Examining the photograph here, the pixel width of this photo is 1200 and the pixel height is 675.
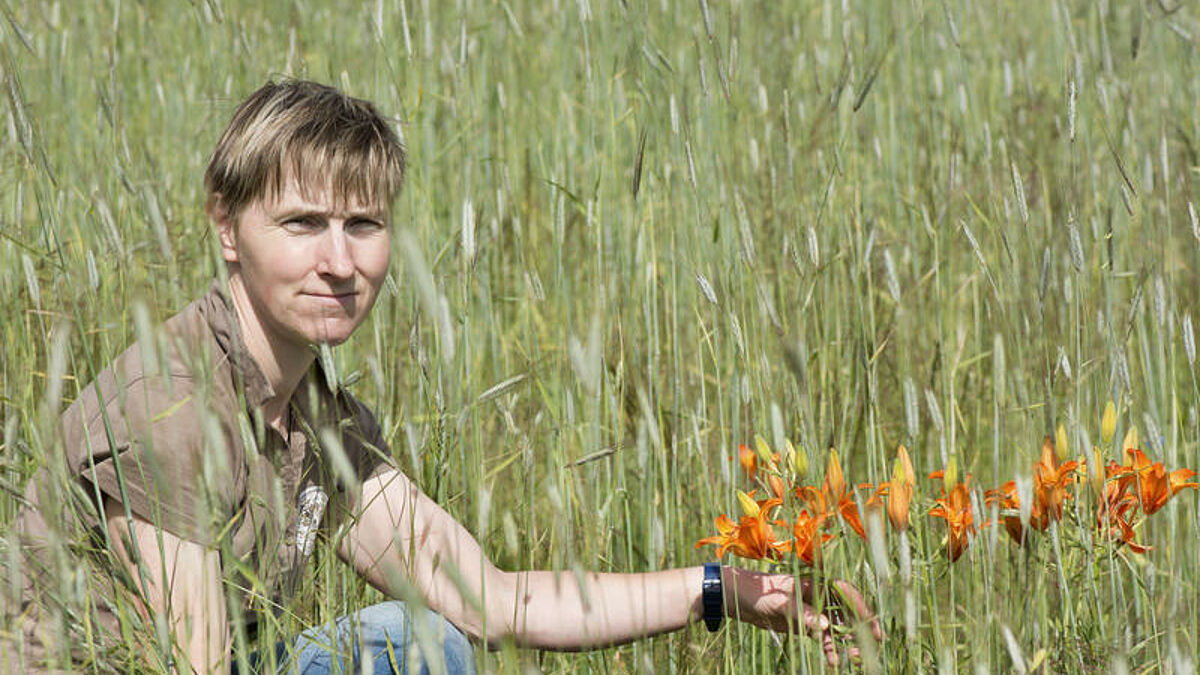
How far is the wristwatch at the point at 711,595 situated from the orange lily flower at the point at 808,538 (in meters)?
0.35

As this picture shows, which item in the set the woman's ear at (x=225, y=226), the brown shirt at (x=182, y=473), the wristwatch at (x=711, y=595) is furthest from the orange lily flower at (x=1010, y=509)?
the woman's ear at (x=225, y=226)

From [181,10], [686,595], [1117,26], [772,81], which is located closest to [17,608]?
[686,595]

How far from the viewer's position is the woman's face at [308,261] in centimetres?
152

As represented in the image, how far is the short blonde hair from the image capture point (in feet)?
5.21

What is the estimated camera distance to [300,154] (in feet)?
5.24

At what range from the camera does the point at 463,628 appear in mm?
1791

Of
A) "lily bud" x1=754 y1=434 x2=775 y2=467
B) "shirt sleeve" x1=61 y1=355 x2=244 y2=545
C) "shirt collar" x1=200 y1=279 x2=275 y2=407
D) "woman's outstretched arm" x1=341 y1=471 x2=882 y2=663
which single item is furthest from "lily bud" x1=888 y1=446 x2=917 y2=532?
"shirt collar" x1=200 y1=279 x2=275 y2=407

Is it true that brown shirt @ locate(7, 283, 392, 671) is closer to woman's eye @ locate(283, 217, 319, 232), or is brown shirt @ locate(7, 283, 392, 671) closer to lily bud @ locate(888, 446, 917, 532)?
woman's eye @ locate(283, 217, 319, 232)

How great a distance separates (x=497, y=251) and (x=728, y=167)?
1.75 feet

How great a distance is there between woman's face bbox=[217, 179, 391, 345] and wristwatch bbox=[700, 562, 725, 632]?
0.50 meters

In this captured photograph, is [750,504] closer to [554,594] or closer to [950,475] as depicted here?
[950,475]

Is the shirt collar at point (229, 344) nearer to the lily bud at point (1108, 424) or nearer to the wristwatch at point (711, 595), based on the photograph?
the wristwatch at point (711, 595)

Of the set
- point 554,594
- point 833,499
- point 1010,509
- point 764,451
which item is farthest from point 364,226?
point 1010,509

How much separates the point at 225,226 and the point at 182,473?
0.36m
